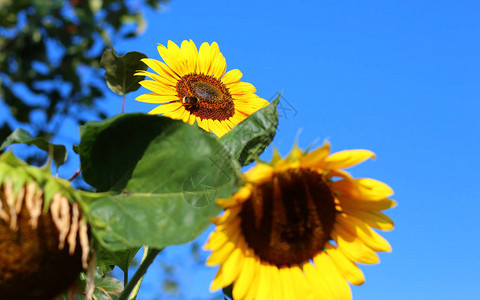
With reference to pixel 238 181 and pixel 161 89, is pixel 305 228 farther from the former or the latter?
pixel 161 89

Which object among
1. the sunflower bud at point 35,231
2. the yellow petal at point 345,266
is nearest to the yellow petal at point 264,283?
the yellow petal at point 345,266

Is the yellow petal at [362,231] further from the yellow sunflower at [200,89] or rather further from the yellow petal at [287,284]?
the yellow sunflower at [200,89]

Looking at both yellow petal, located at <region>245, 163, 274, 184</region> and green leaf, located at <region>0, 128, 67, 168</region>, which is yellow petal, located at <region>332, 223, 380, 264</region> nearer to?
yellow petal, located at <region>245, 163, 274, 184</region>

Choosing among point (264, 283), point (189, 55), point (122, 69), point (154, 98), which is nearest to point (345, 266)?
point (264, 283)

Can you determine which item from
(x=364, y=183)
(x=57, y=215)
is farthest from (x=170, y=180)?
(x=364, y=183)

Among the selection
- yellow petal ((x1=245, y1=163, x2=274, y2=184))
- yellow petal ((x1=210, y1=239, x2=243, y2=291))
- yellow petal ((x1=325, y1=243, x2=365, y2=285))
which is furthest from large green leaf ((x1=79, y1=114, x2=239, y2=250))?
yellow petal ((x1=325, y1=243, x2=365, y2=285))
